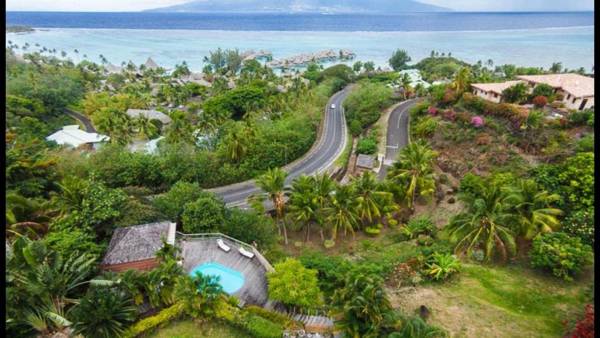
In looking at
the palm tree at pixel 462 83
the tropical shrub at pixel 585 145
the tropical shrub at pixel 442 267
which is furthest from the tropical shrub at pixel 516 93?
the tropical shrub at pixel 442 267

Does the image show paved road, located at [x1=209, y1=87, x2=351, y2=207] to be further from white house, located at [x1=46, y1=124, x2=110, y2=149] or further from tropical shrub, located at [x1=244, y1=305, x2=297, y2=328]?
white house, located at [x1=46, y1=124, x2=110, y2=149]

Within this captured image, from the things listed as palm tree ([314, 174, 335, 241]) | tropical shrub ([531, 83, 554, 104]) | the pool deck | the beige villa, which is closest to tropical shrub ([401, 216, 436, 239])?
palm tree ([314, 174, 335, 241])

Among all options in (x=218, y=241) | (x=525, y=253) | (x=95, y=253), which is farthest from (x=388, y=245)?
(x=95, y=253)

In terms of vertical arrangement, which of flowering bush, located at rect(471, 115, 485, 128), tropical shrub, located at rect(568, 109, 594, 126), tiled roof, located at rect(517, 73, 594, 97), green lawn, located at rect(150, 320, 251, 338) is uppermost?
tiled roof, located at rect(517, 73, 594, 97)

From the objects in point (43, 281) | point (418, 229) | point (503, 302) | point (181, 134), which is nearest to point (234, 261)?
point (43, 281)

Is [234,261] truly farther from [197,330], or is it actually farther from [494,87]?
[494,87]
